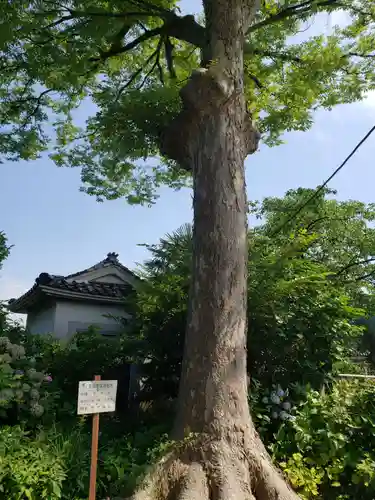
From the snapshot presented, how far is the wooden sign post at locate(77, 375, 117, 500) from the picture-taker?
357 cm

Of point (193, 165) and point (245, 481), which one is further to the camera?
point (193, 165)

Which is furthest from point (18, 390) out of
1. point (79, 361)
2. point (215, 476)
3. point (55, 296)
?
point (55, 296)

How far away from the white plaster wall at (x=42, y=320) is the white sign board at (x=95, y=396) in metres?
7.67

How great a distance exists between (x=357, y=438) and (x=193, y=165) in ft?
12.5

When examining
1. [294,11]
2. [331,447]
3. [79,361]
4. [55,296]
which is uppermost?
[294,11]

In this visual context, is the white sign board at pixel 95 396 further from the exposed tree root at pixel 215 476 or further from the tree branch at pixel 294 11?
the tree branch at pixel 294 11

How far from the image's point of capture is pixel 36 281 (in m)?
10.9

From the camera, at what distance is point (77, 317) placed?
11.2 meters

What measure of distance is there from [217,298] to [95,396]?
1.65m

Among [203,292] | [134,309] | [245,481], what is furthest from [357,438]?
[134,309]

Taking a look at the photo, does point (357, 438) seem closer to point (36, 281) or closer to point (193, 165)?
point (193, 165)

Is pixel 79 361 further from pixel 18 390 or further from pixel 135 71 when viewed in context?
pixel 135 71

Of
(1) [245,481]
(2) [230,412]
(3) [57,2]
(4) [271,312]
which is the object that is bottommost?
(1) [245,481]

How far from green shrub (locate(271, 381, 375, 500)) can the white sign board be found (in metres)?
2.17
